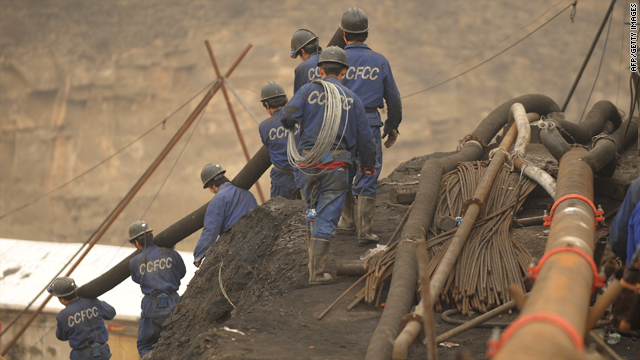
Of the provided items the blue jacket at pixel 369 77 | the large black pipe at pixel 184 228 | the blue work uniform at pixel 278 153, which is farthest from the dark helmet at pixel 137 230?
the blue jacket at pixel 369 77

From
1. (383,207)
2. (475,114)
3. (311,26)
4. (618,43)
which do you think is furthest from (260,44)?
(383,207)

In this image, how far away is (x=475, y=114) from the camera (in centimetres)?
2259

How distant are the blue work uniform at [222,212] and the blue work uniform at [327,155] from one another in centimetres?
269

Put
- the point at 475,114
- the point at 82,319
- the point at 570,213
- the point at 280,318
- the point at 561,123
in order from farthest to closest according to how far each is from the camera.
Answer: the point at 475,114, the point at 82,319, the point at 561,123, the point at 280,318, the point at 570,213

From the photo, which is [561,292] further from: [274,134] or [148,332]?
[148,332]

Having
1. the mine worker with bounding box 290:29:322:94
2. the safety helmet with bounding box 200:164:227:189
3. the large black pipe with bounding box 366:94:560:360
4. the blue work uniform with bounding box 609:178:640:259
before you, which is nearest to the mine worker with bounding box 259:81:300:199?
the mine worker with bounding box 290:29:322:94

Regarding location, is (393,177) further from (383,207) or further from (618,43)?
(618,43)

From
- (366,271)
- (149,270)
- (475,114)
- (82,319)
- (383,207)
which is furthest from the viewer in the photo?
(475,114)

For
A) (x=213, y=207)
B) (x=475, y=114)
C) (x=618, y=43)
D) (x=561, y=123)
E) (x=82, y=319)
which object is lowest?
(x=82, y=319)

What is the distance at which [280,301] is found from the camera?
4660 millimetres

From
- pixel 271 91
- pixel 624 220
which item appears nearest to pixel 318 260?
pixel 624 220

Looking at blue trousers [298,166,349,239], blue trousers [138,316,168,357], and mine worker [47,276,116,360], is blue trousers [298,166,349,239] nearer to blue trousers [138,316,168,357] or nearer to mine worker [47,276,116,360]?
blue trousers [138,316,168,357]

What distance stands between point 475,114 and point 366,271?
61.7ft

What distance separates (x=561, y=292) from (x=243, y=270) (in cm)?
413
